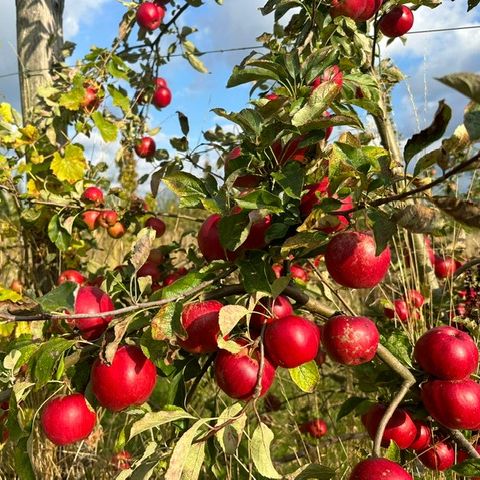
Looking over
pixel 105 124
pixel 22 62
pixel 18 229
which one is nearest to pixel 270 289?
pixel 105 124

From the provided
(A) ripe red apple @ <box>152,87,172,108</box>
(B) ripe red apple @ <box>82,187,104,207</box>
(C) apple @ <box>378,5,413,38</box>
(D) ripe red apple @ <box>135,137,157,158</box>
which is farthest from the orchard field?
(A) ripe red apple @ <box>152,87,172,108</box>

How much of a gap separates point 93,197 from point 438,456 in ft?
3.90

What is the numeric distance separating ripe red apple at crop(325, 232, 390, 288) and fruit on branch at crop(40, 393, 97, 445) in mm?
442

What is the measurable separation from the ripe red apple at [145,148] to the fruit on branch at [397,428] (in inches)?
57.8

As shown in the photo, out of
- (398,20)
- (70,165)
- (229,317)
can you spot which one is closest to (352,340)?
(229,317)

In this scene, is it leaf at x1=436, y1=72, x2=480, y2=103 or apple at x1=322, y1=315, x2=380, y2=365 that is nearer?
leaf at x1=436, y1=72, x2=480, y2=103

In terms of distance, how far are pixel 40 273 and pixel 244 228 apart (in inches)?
54.8

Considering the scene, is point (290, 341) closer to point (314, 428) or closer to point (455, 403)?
point (455, 403)

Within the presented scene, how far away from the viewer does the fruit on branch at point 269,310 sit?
0.83 metres

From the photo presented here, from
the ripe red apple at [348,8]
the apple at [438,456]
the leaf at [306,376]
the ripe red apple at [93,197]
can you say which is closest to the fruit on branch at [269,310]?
the leaf at [306,376]

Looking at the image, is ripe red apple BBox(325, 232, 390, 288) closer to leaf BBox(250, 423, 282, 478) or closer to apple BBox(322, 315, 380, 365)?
apple BBox(322, 315, 380, 365)

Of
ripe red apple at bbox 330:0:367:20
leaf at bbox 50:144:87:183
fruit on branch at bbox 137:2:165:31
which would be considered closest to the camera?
ripe red apple at bbox 330:0:367:20

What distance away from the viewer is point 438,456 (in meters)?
0.98

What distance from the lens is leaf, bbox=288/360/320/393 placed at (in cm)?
90
